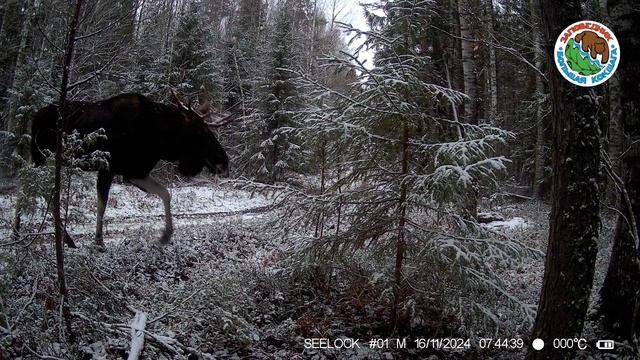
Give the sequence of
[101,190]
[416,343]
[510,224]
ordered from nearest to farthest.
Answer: [416,343] → [101,190] → [510,224]

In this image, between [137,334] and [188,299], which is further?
[188,299]

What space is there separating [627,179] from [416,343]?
3122 millimetres

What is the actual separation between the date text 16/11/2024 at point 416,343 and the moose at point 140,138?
3.69m

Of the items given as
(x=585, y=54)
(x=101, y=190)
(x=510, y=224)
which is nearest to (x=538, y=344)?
(x=585, y=54)

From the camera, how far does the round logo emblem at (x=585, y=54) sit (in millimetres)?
3551

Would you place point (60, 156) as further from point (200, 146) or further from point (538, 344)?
point (538, 344)

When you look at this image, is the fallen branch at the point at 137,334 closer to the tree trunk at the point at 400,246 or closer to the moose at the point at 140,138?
the tree trunk at the point at 400,246

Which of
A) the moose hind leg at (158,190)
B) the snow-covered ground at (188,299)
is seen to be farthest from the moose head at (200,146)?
the snow-covered ground at (188,299)

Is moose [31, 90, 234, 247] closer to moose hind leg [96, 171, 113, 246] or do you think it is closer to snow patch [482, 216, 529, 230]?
moose hind leg [96, 171, 113, 246]

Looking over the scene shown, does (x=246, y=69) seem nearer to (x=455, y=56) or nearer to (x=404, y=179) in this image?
(x=455, y=56)

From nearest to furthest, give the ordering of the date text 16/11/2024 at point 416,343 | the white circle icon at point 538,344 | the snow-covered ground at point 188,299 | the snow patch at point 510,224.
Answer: the snow-covered ground at point 188,299, the white circle icon at point 538,344, the date text 16/11/2024 at point 416,343, the snow patch at point 510,224

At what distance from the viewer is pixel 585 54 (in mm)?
3867

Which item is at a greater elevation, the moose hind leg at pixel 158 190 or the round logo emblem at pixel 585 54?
the round logo emblem at pixel 585 54

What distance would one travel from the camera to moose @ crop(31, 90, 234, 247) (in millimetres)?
6789
